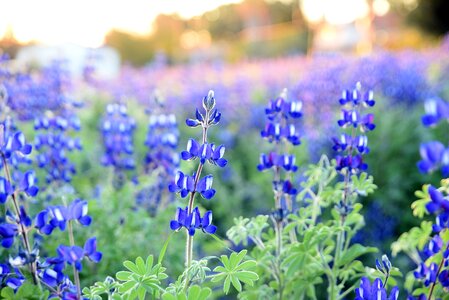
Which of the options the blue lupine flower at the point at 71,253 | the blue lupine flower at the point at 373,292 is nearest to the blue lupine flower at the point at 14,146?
the blue lupine flower at the point at 71,253

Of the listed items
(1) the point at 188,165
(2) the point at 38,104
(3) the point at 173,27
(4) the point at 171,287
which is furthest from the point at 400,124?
(3) the point at 173,27

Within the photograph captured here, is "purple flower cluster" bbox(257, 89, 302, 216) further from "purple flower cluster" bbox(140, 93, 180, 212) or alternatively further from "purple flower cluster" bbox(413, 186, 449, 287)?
"purple flower cluster" bbox(140, 93, 180, 212)

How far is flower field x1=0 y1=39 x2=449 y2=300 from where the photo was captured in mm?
1525

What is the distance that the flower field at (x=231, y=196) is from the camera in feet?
5.00

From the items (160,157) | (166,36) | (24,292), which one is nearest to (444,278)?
(24,292)

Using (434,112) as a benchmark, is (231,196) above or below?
below

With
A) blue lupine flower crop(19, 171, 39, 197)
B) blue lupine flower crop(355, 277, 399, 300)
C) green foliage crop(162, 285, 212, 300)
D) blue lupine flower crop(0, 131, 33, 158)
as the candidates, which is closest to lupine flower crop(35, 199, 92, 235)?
blue lupine flower crop(19, 171, 39, 197)

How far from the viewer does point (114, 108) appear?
2.96 metres

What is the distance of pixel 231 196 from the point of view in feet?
16.2

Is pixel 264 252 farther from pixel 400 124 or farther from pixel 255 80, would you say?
pixel 255 80

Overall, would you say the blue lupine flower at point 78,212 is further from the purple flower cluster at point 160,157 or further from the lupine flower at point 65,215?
the purple flower cluster at point 160,157

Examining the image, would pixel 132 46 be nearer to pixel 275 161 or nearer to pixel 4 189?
pixel 275 161

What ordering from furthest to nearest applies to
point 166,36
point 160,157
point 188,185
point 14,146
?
1. point 166,36
2. point 160,157
3. point 14,146
4. point 188,185

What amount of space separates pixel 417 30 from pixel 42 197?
25.8 metres
